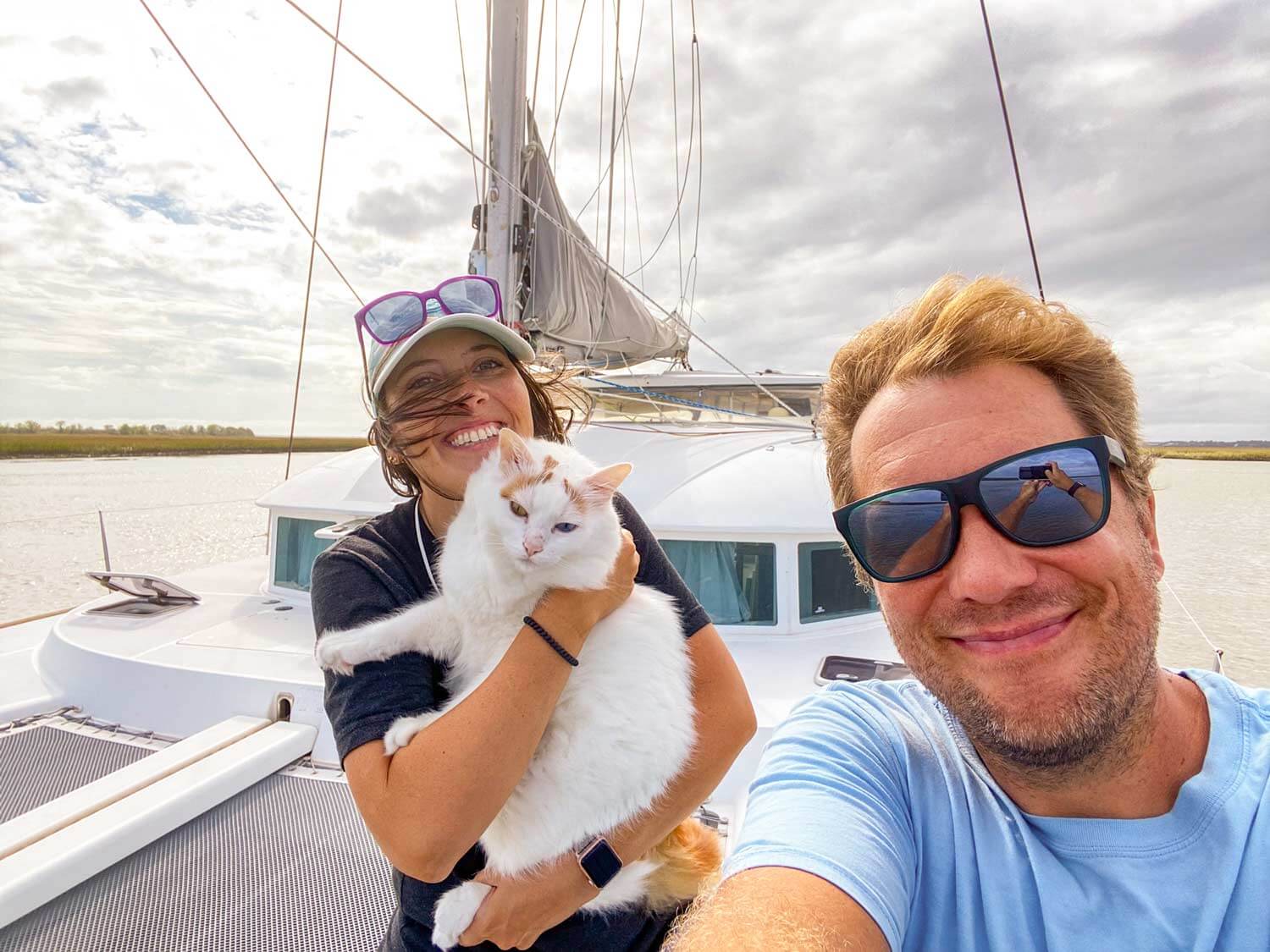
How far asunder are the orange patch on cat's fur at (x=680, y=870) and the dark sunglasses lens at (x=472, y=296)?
1.41 meters

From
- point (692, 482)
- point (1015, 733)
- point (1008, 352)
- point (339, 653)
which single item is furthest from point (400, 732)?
point (692, 482)

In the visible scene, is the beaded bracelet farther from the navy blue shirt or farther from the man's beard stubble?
the man's beard stubble

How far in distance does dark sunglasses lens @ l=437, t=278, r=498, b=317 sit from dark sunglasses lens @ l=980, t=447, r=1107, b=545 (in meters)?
1.25

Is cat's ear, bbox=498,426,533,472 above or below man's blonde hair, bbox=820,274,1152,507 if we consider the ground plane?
below

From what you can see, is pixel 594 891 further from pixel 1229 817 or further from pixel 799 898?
pixel 1229 817

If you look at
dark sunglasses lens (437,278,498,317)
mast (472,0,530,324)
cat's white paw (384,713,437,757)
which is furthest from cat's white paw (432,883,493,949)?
mast (472,0,530,324)

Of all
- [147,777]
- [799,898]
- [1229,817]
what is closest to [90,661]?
[147,777]

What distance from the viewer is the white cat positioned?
1237 mm

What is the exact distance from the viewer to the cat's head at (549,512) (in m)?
1.47

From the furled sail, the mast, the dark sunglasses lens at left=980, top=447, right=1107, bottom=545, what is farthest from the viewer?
the furled sail

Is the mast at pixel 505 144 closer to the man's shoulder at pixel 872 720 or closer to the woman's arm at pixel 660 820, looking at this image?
the woman's arm at pixel 660 820

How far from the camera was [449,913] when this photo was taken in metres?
1.14

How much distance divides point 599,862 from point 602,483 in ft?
2.85

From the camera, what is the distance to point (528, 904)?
1.16 m
